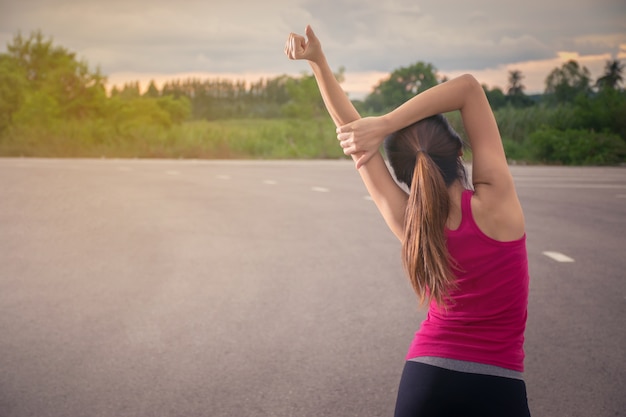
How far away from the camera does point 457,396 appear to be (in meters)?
2.21

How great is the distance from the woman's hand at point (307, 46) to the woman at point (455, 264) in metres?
0.33

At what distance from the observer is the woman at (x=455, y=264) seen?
2219 mm

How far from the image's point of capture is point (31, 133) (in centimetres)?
4225

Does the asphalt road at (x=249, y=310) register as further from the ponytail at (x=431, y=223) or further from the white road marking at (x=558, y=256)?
the ponytail at (x=431, y=223)

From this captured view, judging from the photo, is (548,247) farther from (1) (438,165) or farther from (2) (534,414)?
(1) (438,165)

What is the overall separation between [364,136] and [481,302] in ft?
1.90

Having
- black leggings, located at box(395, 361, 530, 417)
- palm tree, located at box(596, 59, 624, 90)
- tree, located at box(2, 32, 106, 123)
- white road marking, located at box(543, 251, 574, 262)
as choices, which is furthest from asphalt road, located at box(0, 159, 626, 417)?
tree, located at box(2, 32, 106, 123)

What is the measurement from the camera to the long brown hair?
2221mm

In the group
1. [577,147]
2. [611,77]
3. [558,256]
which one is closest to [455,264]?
[558,256]

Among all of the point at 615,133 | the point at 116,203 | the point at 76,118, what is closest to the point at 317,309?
the point at 116,203

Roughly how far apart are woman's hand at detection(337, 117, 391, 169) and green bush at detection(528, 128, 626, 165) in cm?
2929

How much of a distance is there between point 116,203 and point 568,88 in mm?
39320

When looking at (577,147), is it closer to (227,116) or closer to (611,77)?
(611,77)

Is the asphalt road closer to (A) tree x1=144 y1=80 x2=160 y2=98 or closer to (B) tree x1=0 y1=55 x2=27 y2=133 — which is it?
(B) tree x1=0 y1=55 x2=27 y2=133
